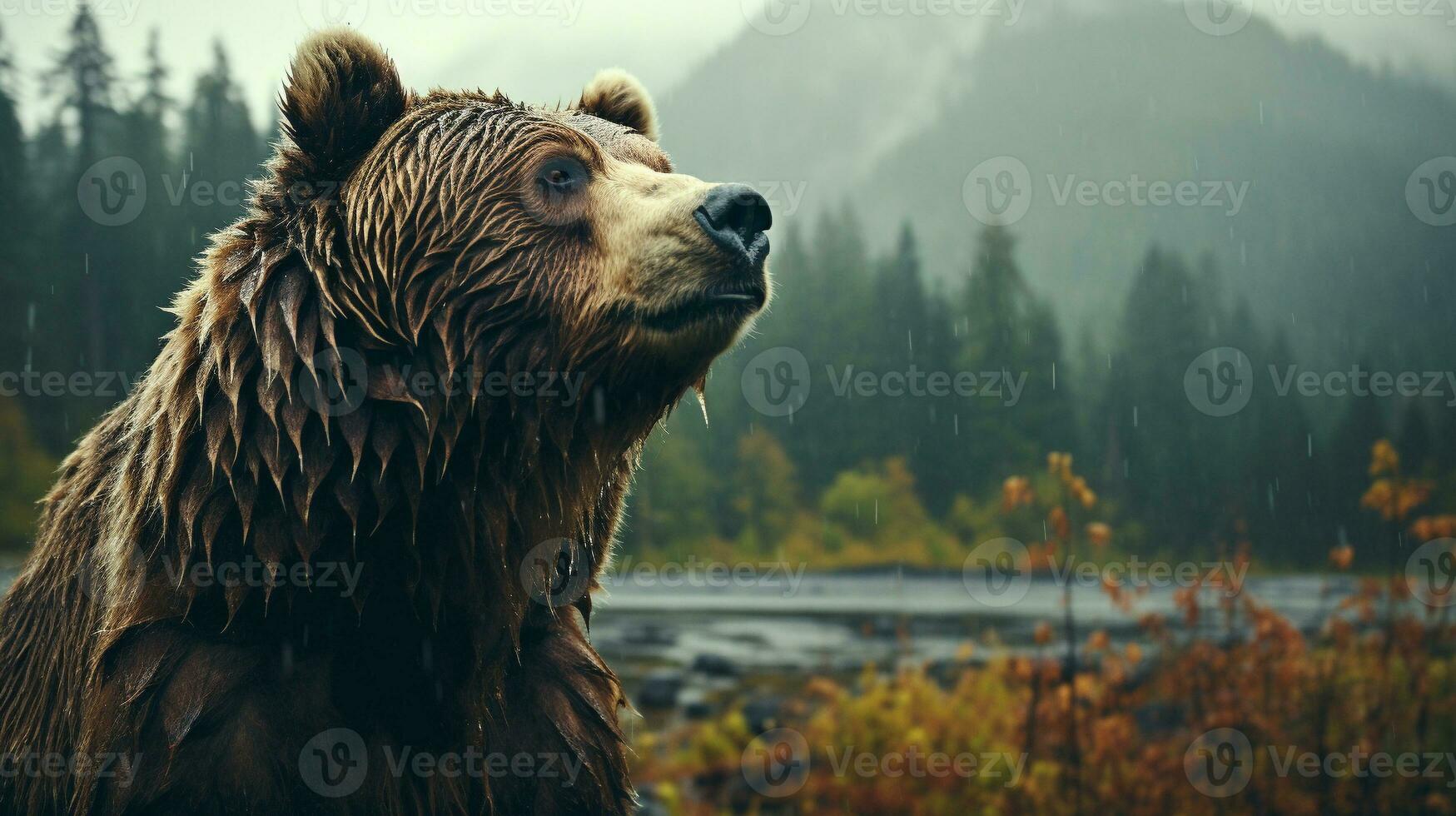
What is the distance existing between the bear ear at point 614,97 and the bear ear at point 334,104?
0.70 meters

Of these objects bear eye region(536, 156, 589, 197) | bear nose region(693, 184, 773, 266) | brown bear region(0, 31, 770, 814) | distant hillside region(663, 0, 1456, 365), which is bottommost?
brown bear region(0, 31, 770, 814)

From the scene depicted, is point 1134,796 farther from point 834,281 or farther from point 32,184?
point 834,281


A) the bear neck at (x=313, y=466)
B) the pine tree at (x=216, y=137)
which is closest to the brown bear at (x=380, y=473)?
the bear neck at (x=313, y=466)

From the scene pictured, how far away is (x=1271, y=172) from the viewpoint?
73875 millimetres

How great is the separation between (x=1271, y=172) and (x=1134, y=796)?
80.2 metres

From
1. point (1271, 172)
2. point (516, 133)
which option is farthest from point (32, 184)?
point (1271, 172)

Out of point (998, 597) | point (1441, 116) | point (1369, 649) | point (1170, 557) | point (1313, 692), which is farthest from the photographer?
point (1441, 116)

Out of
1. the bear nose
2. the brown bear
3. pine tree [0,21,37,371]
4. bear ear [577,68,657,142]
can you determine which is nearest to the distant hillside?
pine tree [0,21,37,371]

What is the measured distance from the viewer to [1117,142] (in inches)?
3826

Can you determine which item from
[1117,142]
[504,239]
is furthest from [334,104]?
[1117,142]

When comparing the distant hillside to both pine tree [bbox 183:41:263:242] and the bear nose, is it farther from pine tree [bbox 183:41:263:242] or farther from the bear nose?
the bear nose

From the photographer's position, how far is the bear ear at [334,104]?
2.47 meters

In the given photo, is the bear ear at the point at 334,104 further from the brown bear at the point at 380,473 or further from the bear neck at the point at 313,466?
the bear neck at the point at 313,466

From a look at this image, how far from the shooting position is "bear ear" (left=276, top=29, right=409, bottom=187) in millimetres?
2467
